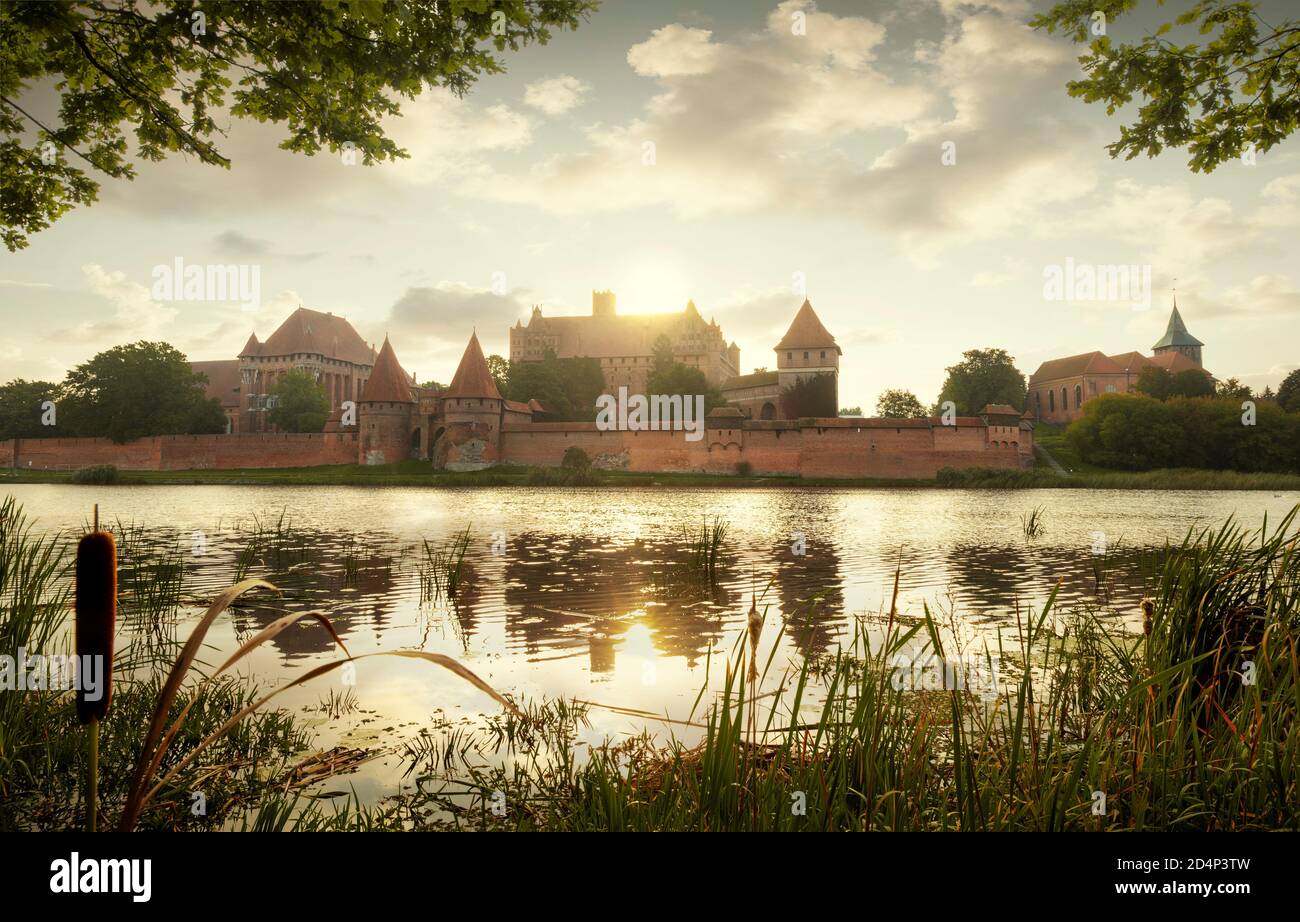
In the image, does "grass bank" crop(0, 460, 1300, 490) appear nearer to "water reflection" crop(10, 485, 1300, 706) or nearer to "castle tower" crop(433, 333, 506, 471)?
"castle tower" crop(433, 333, 506, 471)

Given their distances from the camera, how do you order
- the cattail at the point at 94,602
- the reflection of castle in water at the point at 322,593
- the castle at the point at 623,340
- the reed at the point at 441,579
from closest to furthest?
1. the cattail at the point at 94,602
2. the reflection of castle in water at the point at 322,593
3. the reed at the point at 441,579
4. the castle at the point at 623,340

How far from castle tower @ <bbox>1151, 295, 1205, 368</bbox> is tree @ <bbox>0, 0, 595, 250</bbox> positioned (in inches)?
2877

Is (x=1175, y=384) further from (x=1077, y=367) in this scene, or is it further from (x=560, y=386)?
(x=560, y=386)

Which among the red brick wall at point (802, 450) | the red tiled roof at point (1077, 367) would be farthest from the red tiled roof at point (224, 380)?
the red tiled roof at point (1077, 367)

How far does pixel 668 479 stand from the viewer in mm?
35000

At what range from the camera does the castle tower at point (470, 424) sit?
40.1 meters

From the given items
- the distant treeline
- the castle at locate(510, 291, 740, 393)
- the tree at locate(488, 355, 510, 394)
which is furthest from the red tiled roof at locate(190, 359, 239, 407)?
the distant treeline

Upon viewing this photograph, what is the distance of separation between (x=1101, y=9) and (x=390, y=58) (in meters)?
4.12

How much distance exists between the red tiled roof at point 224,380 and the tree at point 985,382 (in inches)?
2148

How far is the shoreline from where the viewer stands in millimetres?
28875


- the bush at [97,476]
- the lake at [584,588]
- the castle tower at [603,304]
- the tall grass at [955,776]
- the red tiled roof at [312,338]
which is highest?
the castle tower at [603,304]

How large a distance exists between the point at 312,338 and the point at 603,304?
26009 mm

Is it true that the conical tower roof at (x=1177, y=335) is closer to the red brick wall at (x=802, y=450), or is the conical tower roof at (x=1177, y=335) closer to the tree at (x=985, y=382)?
the tree at (x=985, y=382)
